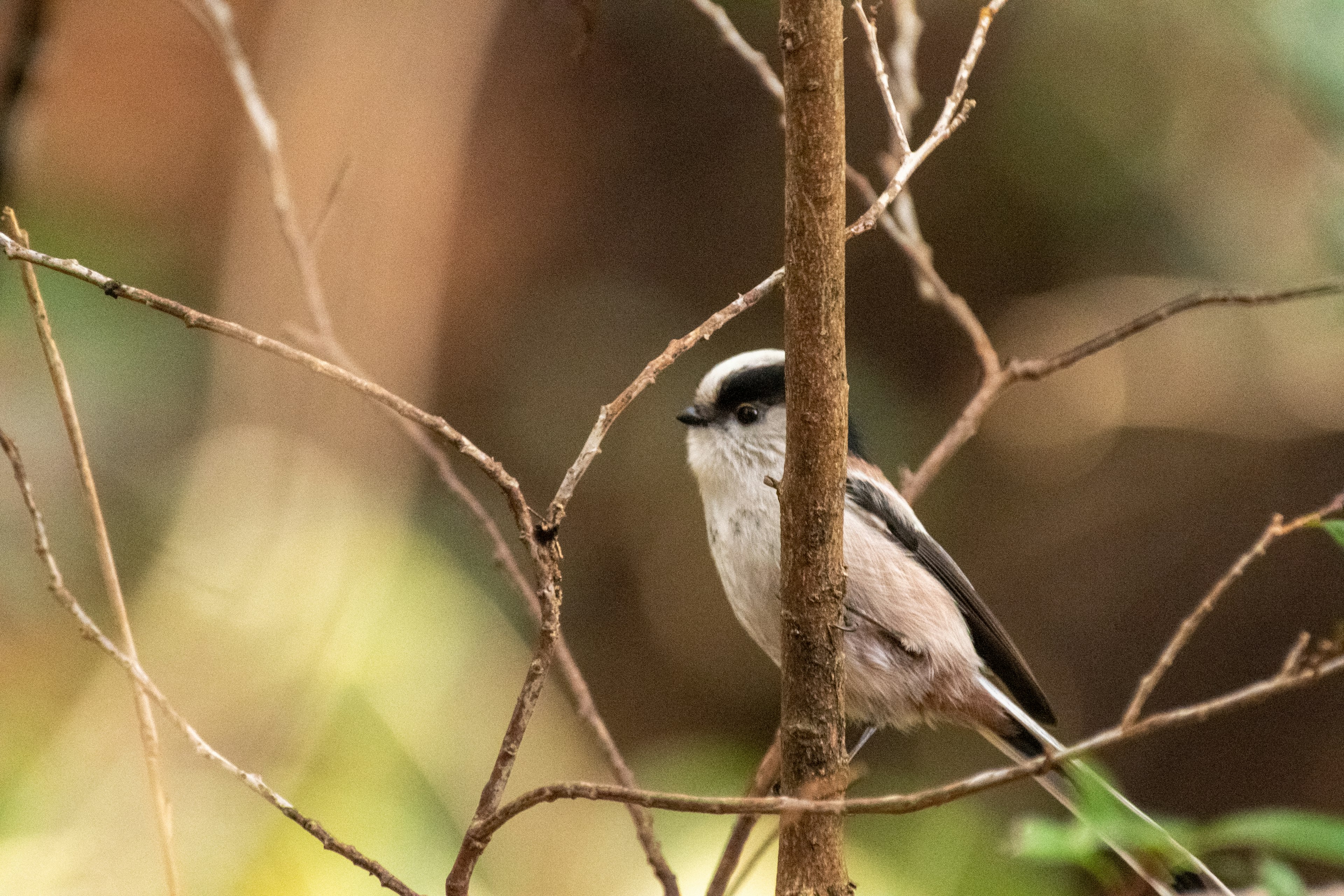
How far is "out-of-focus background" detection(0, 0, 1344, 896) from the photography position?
7.52 ft

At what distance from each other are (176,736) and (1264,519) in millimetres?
3069

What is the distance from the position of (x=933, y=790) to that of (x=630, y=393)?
1.54 feet

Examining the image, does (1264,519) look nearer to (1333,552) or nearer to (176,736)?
(1333,552)

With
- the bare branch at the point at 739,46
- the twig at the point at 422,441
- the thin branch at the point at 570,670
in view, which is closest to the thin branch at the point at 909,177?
the bare branch at the point at 739,46

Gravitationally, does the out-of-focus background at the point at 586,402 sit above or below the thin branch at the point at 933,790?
above

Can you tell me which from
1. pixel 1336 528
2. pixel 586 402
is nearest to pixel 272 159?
pixel 1336 528

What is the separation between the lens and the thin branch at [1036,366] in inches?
57.1

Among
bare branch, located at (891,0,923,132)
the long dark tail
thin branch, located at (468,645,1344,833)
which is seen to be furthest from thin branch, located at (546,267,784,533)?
bare branch, located at (891,0,923,132)

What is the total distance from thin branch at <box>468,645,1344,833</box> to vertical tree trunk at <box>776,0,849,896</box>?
203mm

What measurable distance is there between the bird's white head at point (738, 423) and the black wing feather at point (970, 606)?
0.17 meters

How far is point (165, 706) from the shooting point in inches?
40.6

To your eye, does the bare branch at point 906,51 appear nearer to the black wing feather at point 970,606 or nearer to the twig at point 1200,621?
the black wing feather at point 970,606

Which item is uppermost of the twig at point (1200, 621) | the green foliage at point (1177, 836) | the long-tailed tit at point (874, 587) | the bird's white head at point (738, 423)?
the bird's white head at point (738, 423)

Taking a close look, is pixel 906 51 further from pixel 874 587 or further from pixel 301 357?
pixel 301 357
